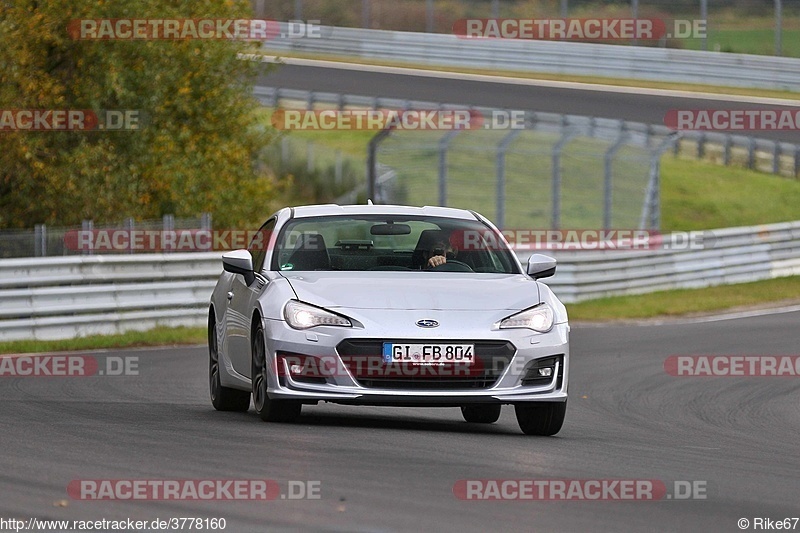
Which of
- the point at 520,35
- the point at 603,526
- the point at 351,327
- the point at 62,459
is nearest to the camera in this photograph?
the point at 603,526

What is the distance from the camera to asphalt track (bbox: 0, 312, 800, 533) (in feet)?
22.1

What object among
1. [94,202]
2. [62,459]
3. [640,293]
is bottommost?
[640,293]

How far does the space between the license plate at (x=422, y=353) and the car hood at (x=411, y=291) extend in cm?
27

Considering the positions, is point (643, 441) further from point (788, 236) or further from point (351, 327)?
point (788, 236)

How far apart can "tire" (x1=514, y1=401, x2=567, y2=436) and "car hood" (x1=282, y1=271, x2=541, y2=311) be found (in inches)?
25.4

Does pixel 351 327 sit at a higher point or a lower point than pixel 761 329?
higher

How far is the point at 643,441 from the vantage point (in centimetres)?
1000

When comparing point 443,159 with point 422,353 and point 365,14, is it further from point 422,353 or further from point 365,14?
point 365,14

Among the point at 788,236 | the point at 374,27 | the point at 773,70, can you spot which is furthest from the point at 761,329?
the point at 374,27

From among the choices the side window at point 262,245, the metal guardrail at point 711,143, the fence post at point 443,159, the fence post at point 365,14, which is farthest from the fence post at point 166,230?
the fence post at point 365,14

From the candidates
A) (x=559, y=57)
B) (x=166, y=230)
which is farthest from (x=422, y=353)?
(x=559, y=57)

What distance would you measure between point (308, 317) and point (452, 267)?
1322mm

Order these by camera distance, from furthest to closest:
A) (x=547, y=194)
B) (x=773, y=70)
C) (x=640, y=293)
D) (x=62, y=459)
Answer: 1. (x=773, y=70)
2. (x=547, y=194)
3. (x=640, y=293)
4. (x=62, y=459)

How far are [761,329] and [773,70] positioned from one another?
20767mm
